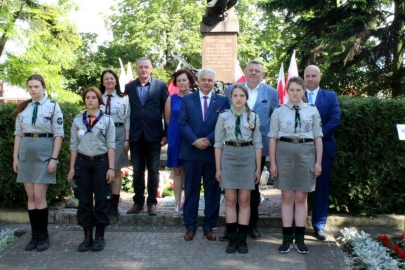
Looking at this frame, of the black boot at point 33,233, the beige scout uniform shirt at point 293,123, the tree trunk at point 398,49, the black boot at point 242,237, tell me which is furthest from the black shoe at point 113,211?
the tree trunk at point 398,49

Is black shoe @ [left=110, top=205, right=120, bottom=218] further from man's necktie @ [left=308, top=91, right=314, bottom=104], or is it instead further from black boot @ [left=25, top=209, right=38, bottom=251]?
man's necktie @ [left=308, top=91, right=314, bottom=104]

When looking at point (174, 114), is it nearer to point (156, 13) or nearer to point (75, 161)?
point (75, 161)

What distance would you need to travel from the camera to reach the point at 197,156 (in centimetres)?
506

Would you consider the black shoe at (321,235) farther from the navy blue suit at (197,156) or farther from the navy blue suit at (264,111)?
the navy blue suit at (197,156)

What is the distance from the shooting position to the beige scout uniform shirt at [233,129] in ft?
15.3

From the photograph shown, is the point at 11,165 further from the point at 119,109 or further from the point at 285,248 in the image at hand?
the point at 285,248

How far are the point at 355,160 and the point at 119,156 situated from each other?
9.62 ft

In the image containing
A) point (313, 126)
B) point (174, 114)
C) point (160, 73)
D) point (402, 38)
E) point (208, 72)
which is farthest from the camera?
point (160, 73)

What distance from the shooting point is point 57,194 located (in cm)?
616

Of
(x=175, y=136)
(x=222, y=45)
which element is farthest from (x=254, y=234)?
(x=222, y=45)

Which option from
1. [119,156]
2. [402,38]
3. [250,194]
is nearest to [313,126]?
[250,194]

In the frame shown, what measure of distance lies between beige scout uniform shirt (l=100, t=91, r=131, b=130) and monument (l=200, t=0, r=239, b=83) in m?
4.89

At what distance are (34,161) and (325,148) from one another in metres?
3.22

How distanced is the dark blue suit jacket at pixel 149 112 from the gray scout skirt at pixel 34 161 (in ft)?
A: 3.88
